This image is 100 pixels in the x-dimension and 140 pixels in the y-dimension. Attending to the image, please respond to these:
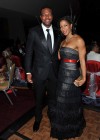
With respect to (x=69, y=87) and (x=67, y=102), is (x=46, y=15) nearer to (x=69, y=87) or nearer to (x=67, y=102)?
(x=69, y=87)

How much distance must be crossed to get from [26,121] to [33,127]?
11.9 inches

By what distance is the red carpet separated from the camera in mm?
3500

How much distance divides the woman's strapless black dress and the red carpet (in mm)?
1090

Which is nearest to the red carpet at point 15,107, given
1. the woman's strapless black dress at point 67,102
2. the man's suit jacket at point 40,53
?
the woman's strapless black dress at point 67,102

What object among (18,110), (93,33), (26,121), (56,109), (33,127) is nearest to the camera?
(56,109)

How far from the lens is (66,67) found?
2502 millimetres

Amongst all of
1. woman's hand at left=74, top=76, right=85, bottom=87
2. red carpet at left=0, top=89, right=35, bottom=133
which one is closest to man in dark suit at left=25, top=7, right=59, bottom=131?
woman's hand at left=74, top=76, right=85, bottom=87

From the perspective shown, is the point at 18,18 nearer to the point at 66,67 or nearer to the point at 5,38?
the point at 5,38

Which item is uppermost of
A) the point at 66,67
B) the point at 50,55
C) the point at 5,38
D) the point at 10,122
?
the point at 5,38

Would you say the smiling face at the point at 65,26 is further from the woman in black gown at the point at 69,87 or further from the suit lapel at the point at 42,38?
the suit lapel at the point at 42,38

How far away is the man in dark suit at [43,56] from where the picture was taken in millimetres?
2650

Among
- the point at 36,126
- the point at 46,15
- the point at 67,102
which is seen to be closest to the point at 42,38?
the point at 46,15

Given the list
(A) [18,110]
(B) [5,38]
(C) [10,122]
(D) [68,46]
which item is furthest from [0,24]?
(D) [68,46]

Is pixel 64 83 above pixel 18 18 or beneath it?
beneath
